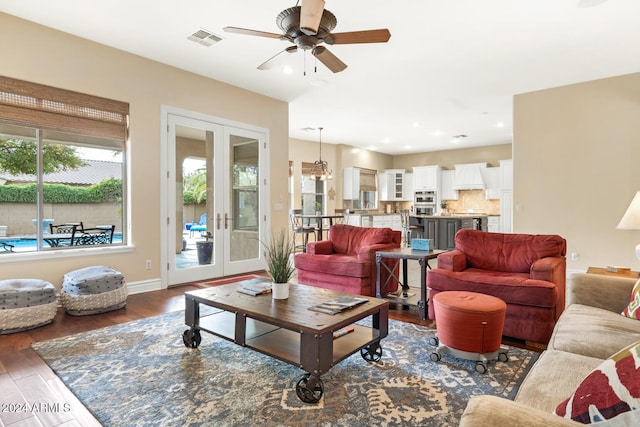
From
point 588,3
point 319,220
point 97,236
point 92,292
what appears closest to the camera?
point 588,3

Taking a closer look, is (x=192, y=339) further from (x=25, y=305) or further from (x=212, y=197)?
(x=212, y=197)

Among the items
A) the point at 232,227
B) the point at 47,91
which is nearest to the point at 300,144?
the point at 232,227

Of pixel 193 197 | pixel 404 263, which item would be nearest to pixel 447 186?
pixel 404 263

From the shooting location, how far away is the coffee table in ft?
6.34

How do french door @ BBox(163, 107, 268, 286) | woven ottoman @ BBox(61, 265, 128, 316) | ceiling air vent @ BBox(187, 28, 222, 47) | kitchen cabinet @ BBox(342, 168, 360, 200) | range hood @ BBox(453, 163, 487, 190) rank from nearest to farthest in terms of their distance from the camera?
woven ottoman @ BBox(61, 265, 128, 316) → ceiling air vent @ BBox(187, 28, 222, 47) → french door @ BBox(163, 107, 268, 286) → range hood @ BBox(453, 163, 487, 190) → kitchen cabinet @ BBox(342, 168, 360, 200)

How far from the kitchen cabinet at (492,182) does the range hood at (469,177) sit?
6.7 inches

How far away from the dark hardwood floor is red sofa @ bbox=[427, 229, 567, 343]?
0.59 m

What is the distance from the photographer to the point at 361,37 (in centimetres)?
272

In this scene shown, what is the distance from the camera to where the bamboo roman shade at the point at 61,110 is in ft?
11.7

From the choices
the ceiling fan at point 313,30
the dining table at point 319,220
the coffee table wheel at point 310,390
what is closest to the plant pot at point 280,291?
the coffee table wheel at point 310,390

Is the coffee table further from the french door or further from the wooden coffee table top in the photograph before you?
the french door

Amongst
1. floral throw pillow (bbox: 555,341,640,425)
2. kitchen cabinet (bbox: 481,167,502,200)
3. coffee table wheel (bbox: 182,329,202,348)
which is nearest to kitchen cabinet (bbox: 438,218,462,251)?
kitchen cabinet (bbox: 481,167,502,200)

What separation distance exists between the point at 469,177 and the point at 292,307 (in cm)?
948

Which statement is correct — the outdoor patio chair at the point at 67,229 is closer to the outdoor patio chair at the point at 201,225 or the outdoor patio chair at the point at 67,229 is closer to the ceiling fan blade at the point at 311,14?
the outdoor patio chair at the point at 201,225
